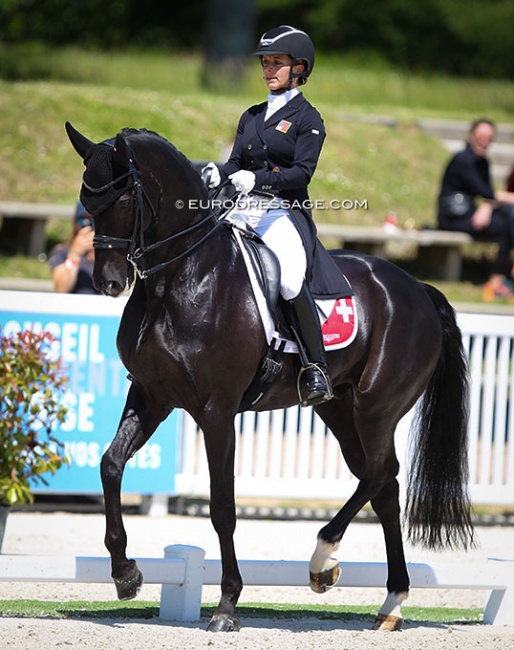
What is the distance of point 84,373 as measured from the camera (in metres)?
8.50

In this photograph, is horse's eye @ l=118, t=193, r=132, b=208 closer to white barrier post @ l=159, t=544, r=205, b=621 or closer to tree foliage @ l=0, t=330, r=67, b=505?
white barrier post @ l=159, t=544, r=205, b=621

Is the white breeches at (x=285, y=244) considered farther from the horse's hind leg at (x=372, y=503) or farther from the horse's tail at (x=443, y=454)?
the horse's tail at (x=443, y=454)

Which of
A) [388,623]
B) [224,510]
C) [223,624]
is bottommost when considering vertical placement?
[388,623]

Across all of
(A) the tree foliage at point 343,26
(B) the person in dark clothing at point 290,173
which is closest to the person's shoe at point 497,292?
(B) the person in dark clothing at point 290,173

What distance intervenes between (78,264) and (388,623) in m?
4.35

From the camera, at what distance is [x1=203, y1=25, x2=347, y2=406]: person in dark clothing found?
18.5 ft

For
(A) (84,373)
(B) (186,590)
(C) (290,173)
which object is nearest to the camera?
(C) (290,173)

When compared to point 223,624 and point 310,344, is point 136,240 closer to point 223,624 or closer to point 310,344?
point 310,344

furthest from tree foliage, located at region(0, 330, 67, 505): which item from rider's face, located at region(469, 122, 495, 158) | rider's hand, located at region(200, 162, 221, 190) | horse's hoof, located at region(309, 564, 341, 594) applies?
rider's face, located at region(469, 122, 495, 158)

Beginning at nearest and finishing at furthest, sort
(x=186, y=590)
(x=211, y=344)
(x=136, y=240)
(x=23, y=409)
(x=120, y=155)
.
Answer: (x=120, y=155) < (x=136, y=240) < (x=211, y=344) < (x=186, y=590) < (x=23, y=409)

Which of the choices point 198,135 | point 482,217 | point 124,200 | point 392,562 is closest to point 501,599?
point 392,562

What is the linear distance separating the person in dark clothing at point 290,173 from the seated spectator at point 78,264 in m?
3.56

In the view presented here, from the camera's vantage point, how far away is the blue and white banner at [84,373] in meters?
8.41

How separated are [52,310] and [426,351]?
3.19 m
